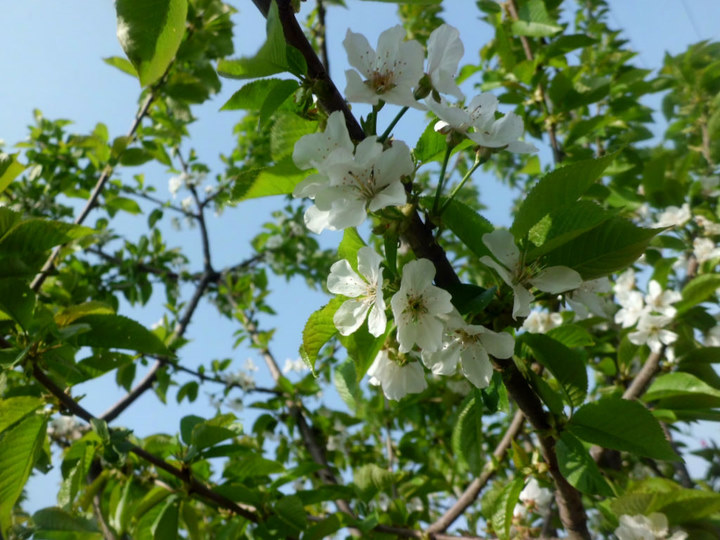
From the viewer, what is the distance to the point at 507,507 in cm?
117

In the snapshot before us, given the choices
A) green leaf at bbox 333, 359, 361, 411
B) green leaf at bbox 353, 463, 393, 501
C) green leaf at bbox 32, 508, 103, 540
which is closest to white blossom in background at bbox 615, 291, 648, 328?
green leaf at bbox 353, 463, 393, 501

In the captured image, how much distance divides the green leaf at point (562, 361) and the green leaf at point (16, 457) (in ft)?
3.54

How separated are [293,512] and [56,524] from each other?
0.61 m

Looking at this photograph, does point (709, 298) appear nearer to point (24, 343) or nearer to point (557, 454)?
point (557, 454)

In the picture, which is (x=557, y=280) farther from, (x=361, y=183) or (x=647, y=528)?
(x=647, y=528)

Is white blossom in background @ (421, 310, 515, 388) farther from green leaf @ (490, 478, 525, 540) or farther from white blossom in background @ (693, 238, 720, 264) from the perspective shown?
white blossom in background @ (693, 238, 720, 264)

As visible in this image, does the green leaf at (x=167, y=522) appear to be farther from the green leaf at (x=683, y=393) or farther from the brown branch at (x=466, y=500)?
the green leaf at (x=683, y=393)

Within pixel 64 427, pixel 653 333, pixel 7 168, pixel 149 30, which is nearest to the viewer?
pixel 149 30

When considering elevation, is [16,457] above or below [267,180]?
below

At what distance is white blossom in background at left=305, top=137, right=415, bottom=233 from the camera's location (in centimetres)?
83

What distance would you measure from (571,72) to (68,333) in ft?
6.84

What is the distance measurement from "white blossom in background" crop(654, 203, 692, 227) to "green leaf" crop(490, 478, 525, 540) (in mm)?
1724

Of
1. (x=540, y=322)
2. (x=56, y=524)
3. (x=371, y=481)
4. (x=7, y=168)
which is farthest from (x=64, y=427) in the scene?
(x=540, y=322)

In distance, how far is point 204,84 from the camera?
2.48 meters
